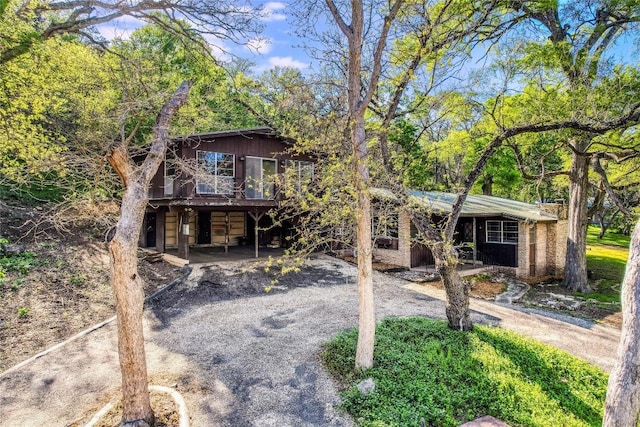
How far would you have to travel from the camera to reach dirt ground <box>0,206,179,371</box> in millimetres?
6883

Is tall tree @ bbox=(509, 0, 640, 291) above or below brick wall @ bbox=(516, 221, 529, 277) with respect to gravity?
above

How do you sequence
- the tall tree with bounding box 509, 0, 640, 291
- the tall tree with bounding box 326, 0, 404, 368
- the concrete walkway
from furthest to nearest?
the tall tree with bounding box 509, 0, 640, 291 < the tall tree with bounding box 326, 0, 404, 368 < the concrete walkway

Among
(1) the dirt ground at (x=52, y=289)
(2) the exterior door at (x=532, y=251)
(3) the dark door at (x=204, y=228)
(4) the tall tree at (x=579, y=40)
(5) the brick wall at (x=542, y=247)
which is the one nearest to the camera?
(1) the dirt ground at (x=52, y=289)

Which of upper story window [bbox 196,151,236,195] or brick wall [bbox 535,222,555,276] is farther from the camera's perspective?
brick wall [bbox 535,222,555,276]

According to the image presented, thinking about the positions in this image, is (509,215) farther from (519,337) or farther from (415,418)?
(415,418)

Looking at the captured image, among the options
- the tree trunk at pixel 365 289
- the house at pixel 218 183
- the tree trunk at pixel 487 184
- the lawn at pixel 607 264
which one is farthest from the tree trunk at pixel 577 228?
the tree trunk at pixel 487 184

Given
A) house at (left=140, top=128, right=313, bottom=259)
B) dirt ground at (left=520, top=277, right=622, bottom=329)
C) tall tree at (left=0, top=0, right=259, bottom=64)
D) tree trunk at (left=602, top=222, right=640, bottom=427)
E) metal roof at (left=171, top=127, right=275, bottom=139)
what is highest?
tall tree at (left=0, top=0, right=259, bottom=64)

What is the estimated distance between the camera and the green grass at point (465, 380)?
15.3ft

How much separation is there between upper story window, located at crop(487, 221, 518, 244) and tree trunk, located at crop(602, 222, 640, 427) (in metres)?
12.2

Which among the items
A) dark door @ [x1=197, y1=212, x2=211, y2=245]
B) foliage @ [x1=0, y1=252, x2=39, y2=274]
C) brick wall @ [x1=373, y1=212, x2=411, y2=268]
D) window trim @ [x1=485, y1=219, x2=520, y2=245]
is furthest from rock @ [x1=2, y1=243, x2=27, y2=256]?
window trim @ [x1=485, y1=219, x2=520, y2=245]

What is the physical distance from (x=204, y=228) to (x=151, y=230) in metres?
2.49

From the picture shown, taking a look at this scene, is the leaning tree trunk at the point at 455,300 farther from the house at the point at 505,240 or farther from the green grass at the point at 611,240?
the green grass at the point at 611,240

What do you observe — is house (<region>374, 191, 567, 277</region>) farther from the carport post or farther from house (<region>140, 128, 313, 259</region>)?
the carport post

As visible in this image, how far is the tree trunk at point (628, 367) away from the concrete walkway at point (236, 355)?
289 cm
